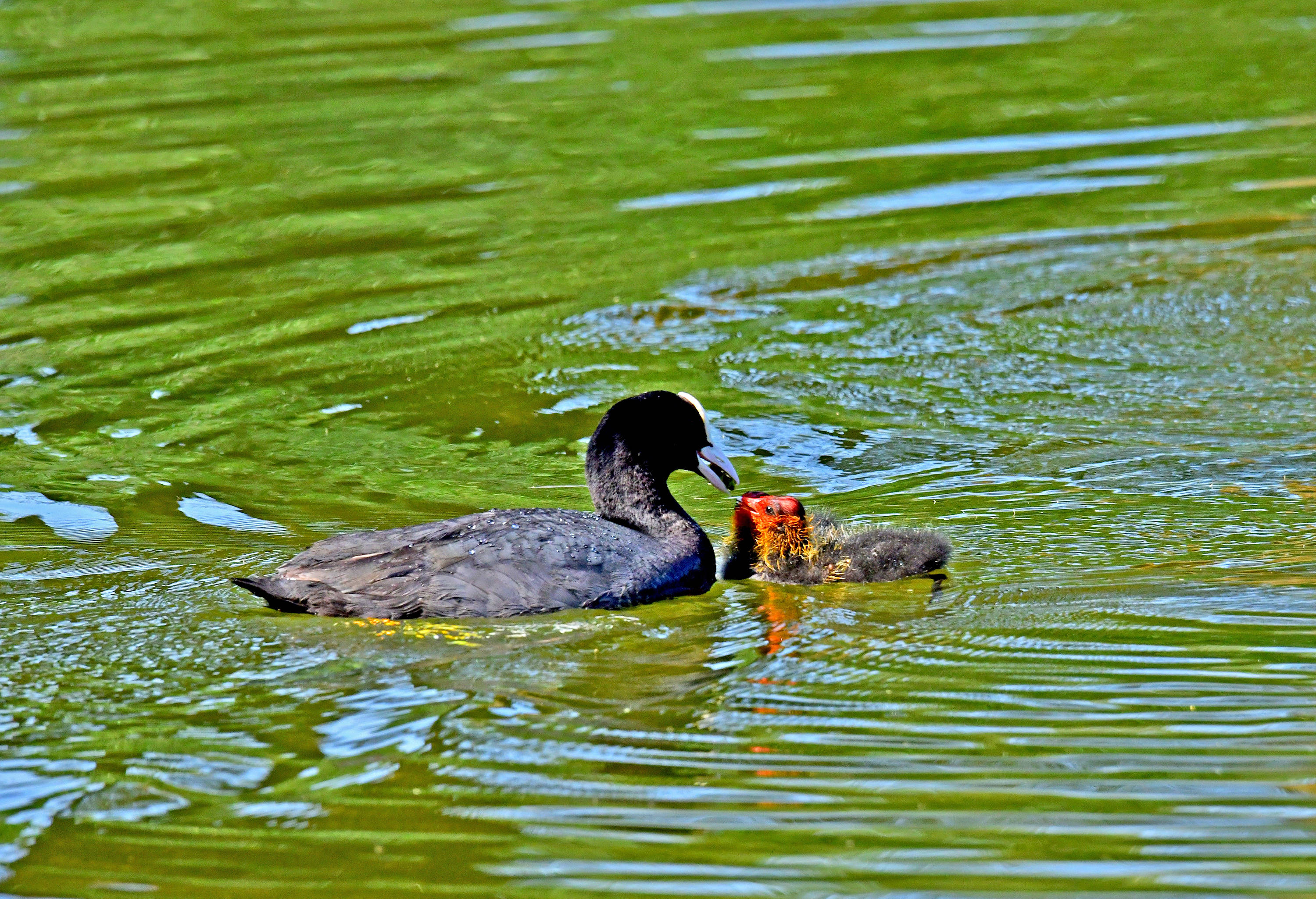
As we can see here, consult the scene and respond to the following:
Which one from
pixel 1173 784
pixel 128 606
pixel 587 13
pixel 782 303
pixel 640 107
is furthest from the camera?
pixel 587 13

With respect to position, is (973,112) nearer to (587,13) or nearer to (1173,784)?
(587,13)

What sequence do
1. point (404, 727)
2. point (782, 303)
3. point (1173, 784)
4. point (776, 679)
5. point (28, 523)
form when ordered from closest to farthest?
point (1173, 784), point (404, 727), point (776, 679), point (28, 523), point (782, 303)

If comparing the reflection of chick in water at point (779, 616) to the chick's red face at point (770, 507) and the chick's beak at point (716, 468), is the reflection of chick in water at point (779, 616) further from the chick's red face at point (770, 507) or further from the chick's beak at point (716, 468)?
the chick's beak at point (716, 468)

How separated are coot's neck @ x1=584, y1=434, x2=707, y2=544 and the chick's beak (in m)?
0.24

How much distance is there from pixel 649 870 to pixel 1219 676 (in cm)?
200

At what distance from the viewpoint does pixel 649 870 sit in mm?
4293

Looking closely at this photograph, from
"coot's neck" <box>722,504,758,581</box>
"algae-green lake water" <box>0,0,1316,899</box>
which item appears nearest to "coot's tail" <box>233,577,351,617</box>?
"algae-green lake water" <box>0,0,1316,899</box>

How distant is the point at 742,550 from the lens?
6.86m

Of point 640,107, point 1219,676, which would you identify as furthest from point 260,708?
point 640,107

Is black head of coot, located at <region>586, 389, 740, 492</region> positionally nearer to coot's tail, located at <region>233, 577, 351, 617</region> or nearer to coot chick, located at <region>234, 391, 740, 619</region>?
coot chick, located at <region>234, 391, 740, 619</region>

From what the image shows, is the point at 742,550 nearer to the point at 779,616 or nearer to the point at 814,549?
the point at 814,549

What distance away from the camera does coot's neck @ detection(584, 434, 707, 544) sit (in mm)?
6762

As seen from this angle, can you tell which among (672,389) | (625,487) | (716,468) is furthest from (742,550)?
(672,389)

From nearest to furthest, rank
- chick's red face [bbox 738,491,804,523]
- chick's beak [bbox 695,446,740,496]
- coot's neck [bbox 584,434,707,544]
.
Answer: chick's red face [bbox 738,491,804,523], coot's neck [bbox 584,434,707,544], chick's beak [bbox 695,446,740,496]
